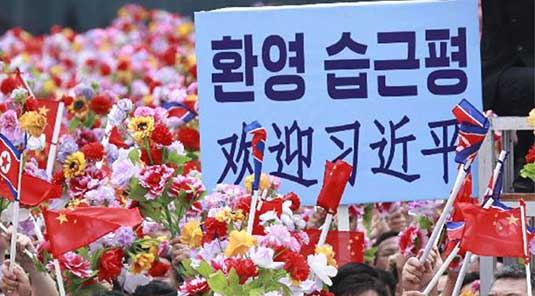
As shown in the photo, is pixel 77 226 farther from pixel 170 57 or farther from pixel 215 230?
pixel 170 57

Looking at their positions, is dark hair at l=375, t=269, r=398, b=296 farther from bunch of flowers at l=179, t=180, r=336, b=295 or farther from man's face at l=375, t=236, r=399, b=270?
bunch of flowers at l=179, t=180, r=336, b=295

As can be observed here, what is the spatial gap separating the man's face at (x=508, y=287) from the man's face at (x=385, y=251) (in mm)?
2083

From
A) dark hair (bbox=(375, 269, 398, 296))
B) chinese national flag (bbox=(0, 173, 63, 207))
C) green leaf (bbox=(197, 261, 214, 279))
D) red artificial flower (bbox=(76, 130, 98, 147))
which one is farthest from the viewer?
red artificial flower (bbox=(76, 130, 98, 147))

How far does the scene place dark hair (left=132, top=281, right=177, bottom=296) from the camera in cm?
801

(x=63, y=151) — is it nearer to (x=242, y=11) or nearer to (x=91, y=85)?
(x=242, y=11)

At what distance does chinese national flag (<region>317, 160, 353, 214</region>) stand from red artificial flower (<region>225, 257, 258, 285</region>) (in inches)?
25.1

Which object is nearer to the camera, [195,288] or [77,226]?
[195,288]

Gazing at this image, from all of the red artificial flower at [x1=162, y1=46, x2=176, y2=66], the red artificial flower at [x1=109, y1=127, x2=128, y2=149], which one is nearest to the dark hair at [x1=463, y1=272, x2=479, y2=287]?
the red artificial flower at [x1=109, y1=127, x2=128, y2=149]

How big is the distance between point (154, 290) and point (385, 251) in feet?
7.20

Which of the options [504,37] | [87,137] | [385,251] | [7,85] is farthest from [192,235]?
[7,85]

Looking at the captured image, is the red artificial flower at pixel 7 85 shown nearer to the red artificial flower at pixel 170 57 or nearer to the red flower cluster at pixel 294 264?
the red flower cluster at pixel 294 264

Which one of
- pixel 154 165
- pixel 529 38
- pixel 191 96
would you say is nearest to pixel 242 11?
pixel 154 165

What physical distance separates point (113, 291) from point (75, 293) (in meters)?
0.20

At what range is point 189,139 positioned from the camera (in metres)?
9.85
